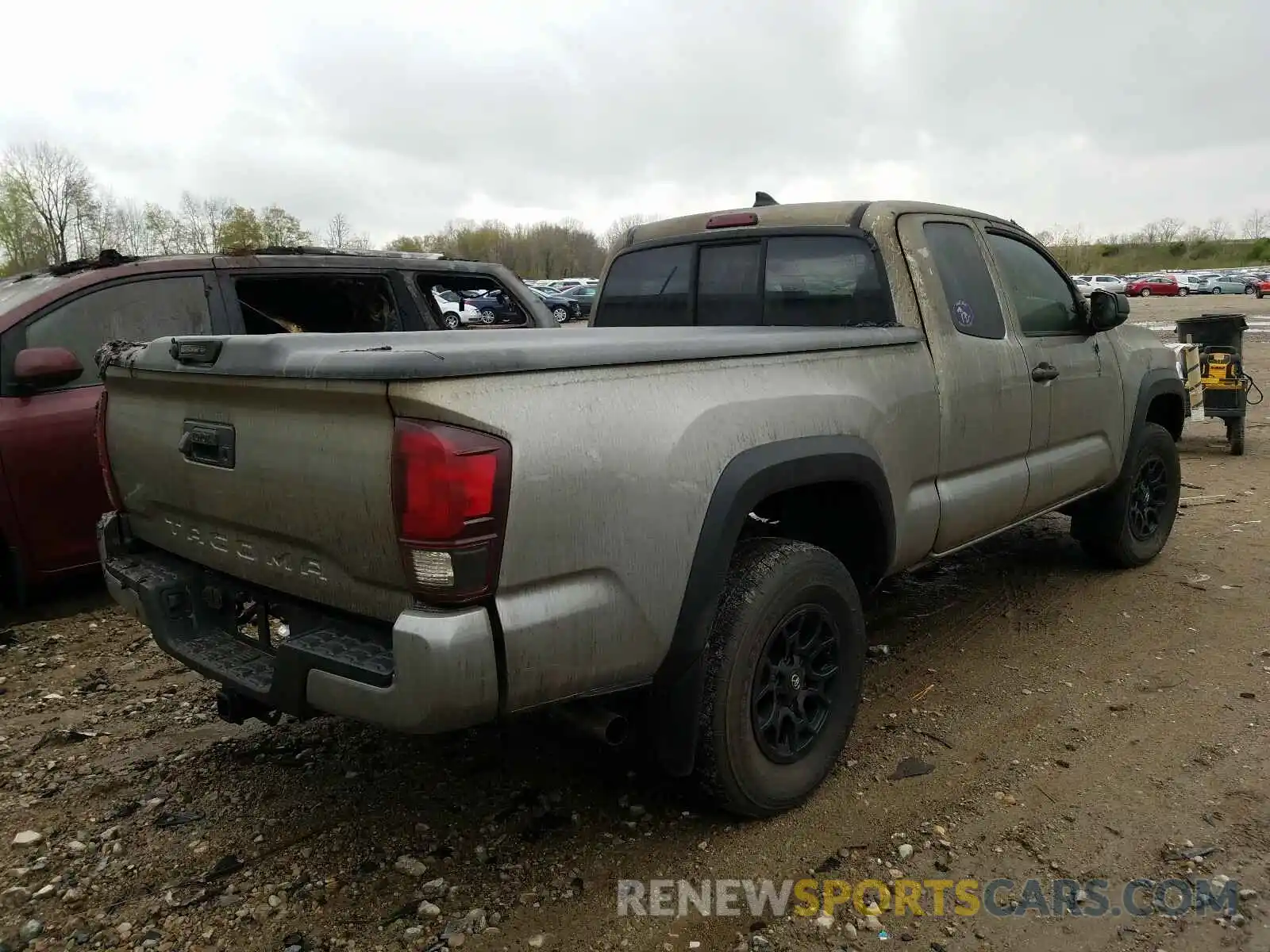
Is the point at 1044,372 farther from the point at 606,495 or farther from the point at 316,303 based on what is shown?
the point at 316,303

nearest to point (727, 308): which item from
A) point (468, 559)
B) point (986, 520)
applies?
point (986, 520)

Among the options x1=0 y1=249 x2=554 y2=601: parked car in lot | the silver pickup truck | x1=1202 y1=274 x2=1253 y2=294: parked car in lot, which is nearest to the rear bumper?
the silver pickup truck

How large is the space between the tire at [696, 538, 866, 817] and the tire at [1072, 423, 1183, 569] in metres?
2.66

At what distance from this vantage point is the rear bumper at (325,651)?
81.7 inches

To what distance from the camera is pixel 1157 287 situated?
2015 inches

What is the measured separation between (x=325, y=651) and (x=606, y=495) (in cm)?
79

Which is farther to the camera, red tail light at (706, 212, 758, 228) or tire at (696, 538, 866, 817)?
red tail light at (706, 212, 758, 228)

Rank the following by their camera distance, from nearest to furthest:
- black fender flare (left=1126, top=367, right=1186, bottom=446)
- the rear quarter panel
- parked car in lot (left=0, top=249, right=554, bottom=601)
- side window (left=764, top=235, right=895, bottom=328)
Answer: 1. the rear quarter panel
2. side window (left=764, top=235, right=895, bottom=328)
3. parked car in lot (left=0, top=249, right=554, bottom=601)
4. black fender flare (left=1126, top=367, right=1186, bottom=446)

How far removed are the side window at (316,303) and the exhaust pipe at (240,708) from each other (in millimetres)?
3170

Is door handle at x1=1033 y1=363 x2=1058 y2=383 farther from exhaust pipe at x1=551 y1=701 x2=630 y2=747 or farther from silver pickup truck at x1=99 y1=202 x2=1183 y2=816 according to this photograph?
exhaust pipe at x1=551 y1=701 x2=630 y2=747

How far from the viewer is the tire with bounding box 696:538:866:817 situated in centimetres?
264

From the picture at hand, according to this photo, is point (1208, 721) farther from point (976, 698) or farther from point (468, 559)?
point (468, 559)

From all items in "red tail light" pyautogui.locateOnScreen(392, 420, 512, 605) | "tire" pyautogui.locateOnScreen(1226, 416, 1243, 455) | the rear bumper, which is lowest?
"tire" pyautogui.locateOnScreen(1226, 416, 1243, 455)

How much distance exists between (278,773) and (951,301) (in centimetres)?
311
